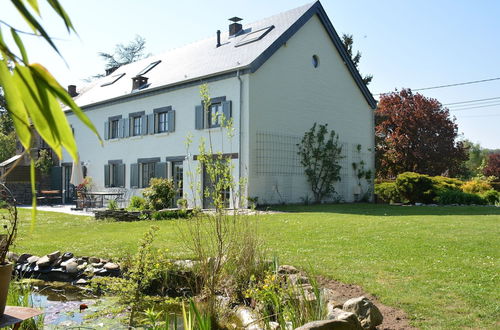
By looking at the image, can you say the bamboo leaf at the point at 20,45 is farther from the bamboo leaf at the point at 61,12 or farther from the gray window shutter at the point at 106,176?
the gray window shutter at the point at 106,176

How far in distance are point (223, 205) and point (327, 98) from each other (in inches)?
583

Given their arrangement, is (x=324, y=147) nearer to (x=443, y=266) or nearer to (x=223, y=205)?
(x=443, y=266)

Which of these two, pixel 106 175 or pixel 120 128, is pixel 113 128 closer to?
A: pixel 120 128

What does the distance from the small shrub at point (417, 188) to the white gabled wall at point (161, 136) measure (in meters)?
6.55

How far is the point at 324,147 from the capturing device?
60.2ft

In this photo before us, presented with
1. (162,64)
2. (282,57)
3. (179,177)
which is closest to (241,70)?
(282,57)

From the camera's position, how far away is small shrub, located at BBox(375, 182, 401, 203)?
1922cm

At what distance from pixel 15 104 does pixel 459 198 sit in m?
18.1

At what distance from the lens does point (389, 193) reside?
19375mm

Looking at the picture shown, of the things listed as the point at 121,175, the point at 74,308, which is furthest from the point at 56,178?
the point at 74,308

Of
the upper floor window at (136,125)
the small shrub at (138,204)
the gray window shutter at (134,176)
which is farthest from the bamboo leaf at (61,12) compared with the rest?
the upper floor window at (136,125)

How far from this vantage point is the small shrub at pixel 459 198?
17297mm

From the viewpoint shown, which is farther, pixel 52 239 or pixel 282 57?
pixel 282 57

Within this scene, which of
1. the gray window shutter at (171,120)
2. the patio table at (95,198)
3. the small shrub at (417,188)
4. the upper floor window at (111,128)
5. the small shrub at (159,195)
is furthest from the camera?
the upper floor window at (111,128)
